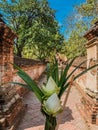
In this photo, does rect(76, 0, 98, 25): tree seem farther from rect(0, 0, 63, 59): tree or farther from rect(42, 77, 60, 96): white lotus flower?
rect(42, 77, 60, 96): white lotus flower

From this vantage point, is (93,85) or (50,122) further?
(93,85)

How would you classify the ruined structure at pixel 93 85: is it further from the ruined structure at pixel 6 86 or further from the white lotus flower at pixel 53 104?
the white lotus flower at pixel 53 104

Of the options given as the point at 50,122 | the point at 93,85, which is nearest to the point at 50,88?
the point at 50,122

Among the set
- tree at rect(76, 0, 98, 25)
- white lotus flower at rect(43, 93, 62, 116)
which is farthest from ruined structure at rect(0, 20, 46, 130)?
tree at rect(76, 0, 98, 25)

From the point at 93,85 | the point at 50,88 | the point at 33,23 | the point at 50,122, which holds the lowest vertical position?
the point at 93,85

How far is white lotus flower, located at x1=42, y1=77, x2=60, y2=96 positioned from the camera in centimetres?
151

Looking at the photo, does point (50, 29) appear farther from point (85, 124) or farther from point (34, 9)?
point (85, 124)

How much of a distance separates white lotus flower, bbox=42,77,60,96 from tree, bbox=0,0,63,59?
65.1 ft

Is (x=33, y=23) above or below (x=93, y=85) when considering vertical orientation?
above

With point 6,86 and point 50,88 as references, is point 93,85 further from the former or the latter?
point 50,88

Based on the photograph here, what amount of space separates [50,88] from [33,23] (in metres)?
22.3

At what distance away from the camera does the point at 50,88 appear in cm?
152

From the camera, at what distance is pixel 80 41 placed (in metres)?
23.4

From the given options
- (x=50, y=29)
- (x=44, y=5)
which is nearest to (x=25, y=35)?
(x=50, y=29)
